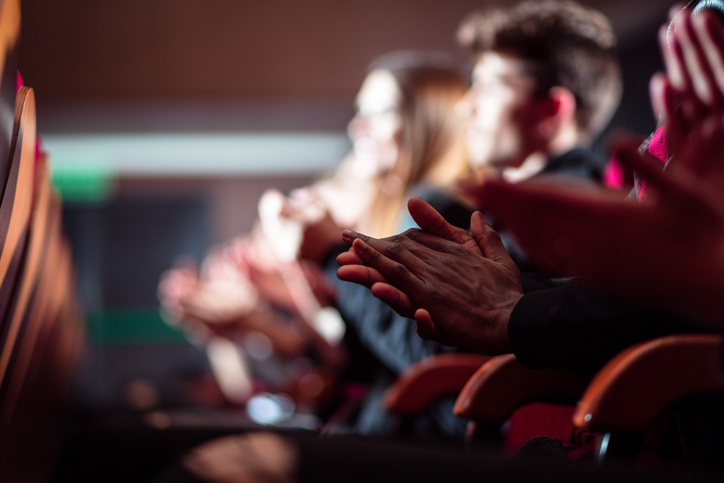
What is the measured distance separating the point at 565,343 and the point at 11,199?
0.46 metres

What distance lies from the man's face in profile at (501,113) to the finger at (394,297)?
820 millimetres

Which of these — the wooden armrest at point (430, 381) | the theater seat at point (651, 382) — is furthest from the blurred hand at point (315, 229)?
the theater seat at point (651, 382)

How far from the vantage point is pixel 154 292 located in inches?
195

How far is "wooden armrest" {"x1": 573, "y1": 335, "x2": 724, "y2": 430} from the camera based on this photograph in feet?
1.35

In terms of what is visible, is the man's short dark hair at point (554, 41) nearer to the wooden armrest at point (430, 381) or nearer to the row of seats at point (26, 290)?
the wooden armrest at point (430, 381)

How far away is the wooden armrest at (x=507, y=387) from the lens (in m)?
0.54

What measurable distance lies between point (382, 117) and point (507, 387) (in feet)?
3.07

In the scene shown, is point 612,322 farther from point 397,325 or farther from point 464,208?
point 397,325

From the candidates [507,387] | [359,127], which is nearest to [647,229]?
[507,387]

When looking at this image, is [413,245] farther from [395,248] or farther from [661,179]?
[661,179]

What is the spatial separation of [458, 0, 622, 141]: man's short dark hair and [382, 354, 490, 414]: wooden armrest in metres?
0.70

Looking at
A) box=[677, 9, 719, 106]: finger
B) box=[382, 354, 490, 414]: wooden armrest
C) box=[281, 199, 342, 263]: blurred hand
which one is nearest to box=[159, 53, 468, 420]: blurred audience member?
box=[281, 199, 342, 263]: blurred hand

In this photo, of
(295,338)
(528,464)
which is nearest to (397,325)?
(528,464)

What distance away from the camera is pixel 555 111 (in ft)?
4.16
